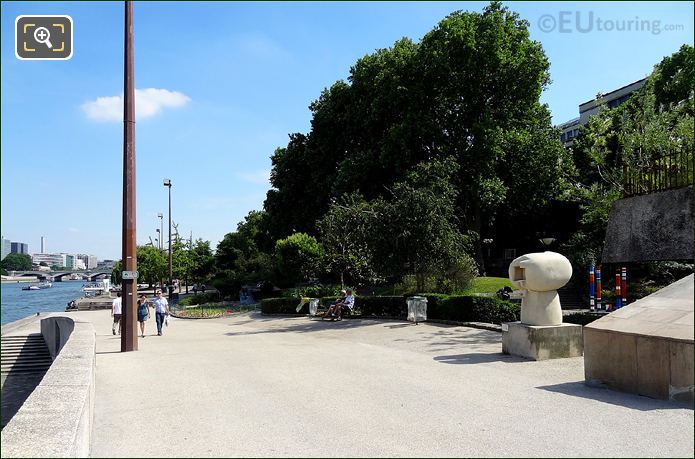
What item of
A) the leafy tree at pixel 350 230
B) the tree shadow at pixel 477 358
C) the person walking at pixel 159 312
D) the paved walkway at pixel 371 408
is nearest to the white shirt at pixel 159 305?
the person walking at pixel 159 312

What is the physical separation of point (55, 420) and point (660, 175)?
1579 cm

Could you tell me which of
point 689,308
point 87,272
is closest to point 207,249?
point 689,308

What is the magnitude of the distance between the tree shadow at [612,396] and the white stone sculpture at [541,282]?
2.52 m

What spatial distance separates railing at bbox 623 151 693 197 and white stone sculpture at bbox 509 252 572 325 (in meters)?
5.87

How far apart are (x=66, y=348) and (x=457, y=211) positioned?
85.3 ft

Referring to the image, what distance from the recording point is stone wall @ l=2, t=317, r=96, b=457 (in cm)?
418

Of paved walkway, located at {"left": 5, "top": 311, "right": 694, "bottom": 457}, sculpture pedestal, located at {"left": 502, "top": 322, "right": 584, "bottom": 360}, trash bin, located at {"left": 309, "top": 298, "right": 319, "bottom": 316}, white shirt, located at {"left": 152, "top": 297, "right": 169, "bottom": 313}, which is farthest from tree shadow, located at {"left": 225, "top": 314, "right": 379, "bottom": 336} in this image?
sculpture pedestal, located at {"left": 502, "top": 322, "right": 584, "bottom": 360}

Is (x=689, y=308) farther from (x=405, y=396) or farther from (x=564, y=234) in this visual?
(x=564, y=234)

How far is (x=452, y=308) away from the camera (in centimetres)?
1795

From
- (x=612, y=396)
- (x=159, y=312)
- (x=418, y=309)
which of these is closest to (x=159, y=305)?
(x=159, y=312)

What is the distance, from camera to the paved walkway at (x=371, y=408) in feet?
17.6

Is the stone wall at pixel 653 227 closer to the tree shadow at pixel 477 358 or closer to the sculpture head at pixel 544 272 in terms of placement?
the sculpture head at pixel 544 272

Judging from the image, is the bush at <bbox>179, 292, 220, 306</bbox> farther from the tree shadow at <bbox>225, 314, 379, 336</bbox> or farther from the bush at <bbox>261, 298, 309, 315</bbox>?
the tree shadow at <bbox>225, 314, 379, 336</bbox>

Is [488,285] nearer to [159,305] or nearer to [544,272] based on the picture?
[159,305]
